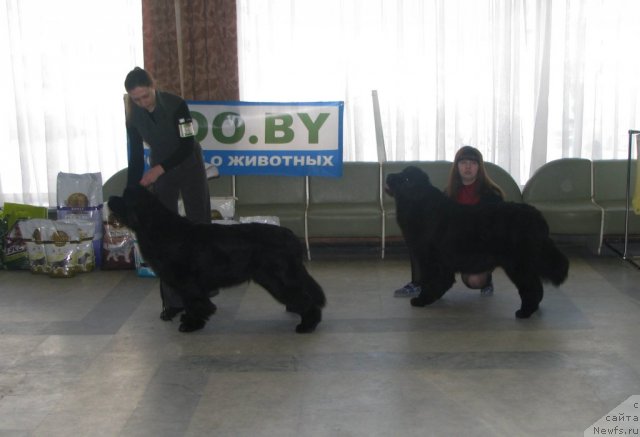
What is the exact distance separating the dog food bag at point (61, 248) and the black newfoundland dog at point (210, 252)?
1.73 metres

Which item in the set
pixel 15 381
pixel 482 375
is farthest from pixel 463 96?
pixel 15 381

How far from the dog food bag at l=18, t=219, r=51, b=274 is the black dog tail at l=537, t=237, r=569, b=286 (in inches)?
149

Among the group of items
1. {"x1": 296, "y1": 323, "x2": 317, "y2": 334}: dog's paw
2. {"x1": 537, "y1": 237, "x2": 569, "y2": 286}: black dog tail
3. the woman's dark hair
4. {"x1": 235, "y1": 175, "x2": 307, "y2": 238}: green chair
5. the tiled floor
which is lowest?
the tiled floor

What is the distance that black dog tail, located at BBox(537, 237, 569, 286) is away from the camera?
4.68m

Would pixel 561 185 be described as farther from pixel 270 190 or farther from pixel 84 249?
pixel 84 249

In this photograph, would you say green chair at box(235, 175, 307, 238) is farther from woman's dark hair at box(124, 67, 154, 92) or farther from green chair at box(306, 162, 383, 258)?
woman's dark hair at box(124, 67, 154, 92)

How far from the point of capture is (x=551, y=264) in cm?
468

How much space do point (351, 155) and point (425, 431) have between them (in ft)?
14.2

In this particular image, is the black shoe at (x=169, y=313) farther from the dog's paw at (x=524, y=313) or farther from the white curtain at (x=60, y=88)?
the white curtain at (x=60, y=88)

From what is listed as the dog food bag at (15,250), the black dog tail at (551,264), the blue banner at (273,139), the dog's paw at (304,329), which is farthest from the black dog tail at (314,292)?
the dog food bag at (15,250)


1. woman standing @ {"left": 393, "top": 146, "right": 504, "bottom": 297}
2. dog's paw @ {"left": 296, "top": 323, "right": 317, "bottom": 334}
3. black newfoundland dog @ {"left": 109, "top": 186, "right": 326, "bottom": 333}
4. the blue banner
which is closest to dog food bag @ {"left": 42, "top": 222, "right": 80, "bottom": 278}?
the blue banner

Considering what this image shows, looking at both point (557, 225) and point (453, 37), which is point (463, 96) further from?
point (557, 225)

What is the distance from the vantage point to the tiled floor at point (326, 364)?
339 cm

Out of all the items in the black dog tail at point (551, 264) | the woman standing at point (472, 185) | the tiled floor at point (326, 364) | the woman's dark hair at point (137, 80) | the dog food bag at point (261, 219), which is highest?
the woman's dark hair at point (137, 80)
